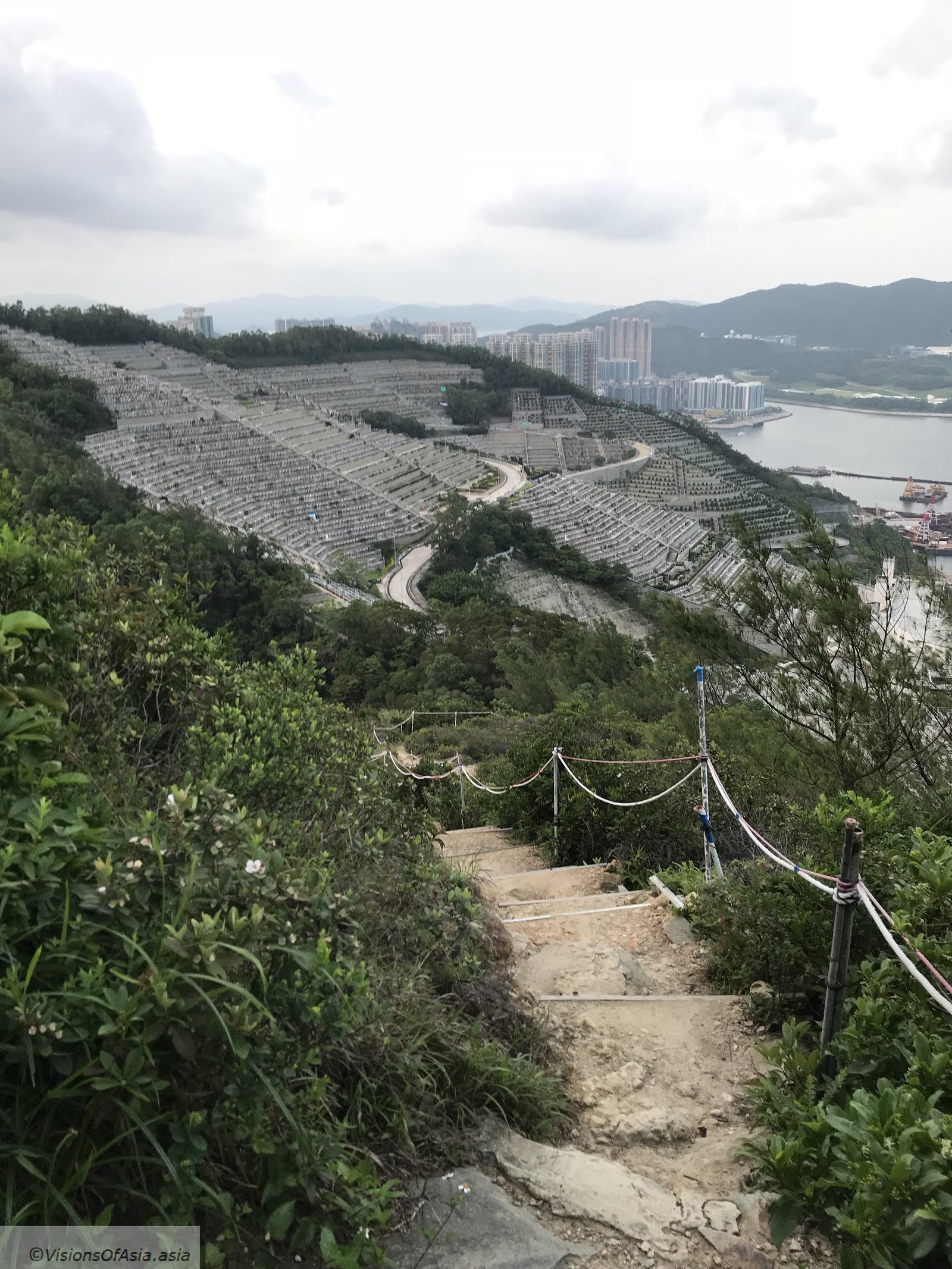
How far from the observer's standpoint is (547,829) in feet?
15.9

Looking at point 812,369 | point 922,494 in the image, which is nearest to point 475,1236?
point 922,494

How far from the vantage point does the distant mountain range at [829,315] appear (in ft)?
359

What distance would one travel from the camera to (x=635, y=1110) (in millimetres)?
2080

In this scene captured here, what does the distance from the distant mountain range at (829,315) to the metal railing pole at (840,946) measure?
11804 cm

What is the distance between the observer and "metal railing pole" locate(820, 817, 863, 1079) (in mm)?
1849

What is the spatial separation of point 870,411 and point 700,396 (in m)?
16.0

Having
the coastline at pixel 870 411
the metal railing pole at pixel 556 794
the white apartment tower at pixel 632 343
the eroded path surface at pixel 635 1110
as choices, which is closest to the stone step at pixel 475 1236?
the eroded path surface at pixel 635 1110

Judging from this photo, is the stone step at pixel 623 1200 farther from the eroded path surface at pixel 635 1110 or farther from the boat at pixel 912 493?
the boat at pixel 912 493

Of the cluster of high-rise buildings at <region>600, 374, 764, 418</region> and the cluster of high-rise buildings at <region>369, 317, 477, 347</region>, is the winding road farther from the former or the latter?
the cluster of high-rise buildings at <region>369, 317, 477, 347</region>

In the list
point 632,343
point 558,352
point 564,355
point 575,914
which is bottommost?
point 575,914

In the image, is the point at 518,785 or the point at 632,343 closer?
the point at 518,785

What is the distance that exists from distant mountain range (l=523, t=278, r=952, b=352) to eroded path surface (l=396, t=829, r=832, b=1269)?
385 ft

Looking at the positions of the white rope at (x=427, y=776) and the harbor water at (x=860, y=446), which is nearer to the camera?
the white rope at (x=427, y=776)

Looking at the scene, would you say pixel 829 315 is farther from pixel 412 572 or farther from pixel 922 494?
pixel 412 572
